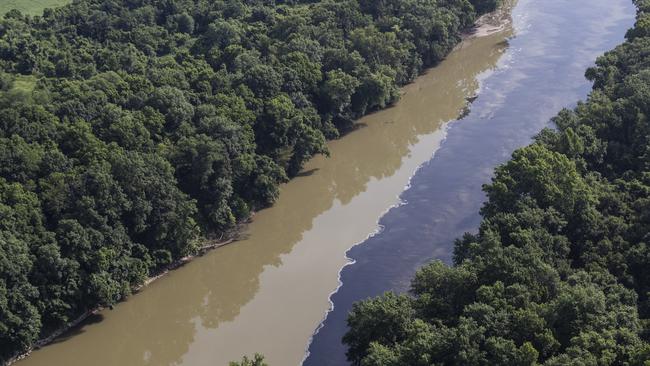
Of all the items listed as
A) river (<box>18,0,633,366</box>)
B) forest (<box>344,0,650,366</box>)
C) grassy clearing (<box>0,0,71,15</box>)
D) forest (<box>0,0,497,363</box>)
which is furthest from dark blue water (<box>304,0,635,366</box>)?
grassy clearing (<box>0,0,71,15</box>)

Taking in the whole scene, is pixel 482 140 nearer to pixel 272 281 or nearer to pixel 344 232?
pixel 344 232

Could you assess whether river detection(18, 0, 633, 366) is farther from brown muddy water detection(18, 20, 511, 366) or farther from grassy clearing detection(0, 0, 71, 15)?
grassy clearing detection(0, 0, 71, 15)

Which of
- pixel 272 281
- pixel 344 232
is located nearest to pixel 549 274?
pixel 272 281

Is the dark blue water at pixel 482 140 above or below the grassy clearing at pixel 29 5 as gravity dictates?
below

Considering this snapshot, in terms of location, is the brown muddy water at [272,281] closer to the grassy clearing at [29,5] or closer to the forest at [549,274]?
the forest at [549,274]

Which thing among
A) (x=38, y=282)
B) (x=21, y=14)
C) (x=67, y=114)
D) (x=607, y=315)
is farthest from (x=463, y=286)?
(x=21, y=14)

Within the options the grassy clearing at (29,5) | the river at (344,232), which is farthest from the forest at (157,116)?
the grassy clearing at (29,5)

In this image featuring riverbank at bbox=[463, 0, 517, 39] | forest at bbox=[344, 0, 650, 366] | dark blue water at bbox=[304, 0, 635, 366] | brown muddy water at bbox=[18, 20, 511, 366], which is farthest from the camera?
riverbank at bbox=[463, 0, 517, 39]

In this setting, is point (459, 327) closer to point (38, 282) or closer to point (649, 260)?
point (649, 260)
